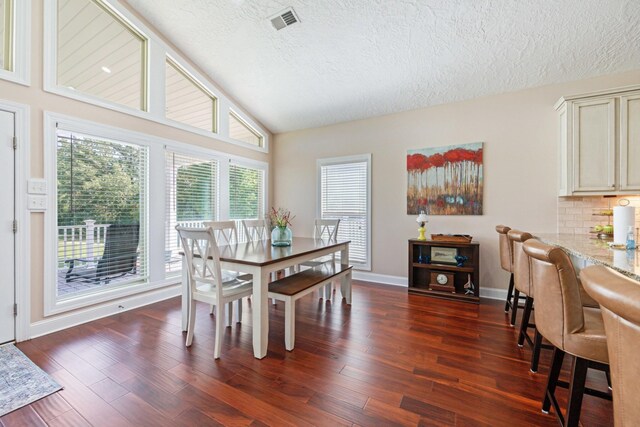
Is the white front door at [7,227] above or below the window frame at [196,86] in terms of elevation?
below

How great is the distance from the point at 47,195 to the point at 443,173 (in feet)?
15.2

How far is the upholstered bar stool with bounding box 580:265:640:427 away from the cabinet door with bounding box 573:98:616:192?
3.04 meters

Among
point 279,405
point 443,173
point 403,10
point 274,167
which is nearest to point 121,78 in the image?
point 274,167

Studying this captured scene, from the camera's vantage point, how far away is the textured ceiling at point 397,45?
2682mm

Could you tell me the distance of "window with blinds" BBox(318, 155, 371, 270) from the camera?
4.72m

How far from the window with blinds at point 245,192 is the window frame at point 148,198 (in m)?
0.16

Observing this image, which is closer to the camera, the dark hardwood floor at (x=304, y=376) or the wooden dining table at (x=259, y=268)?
the dark hardwood floor at (x=304, y=376)

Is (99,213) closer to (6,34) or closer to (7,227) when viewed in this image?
(7,227)

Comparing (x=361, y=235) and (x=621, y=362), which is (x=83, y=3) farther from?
(x=621, y=362)

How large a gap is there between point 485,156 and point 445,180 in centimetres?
58

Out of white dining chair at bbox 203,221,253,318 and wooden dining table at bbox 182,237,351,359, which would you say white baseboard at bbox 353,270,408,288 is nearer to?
wooden dining table at bbox 182,237,351,359

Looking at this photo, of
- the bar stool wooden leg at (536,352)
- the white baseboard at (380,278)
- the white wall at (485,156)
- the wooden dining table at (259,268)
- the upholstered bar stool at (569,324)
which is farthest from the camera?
the white baseboard at (380,278)

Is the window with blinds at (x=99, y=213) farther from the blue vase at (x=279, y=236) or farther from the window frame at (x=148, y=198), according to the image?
the blue vase at (x=279, y=236)

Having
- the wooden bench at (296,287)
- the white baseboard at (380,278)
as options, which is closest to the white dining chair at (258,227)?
the wooden bench at (296,287)
